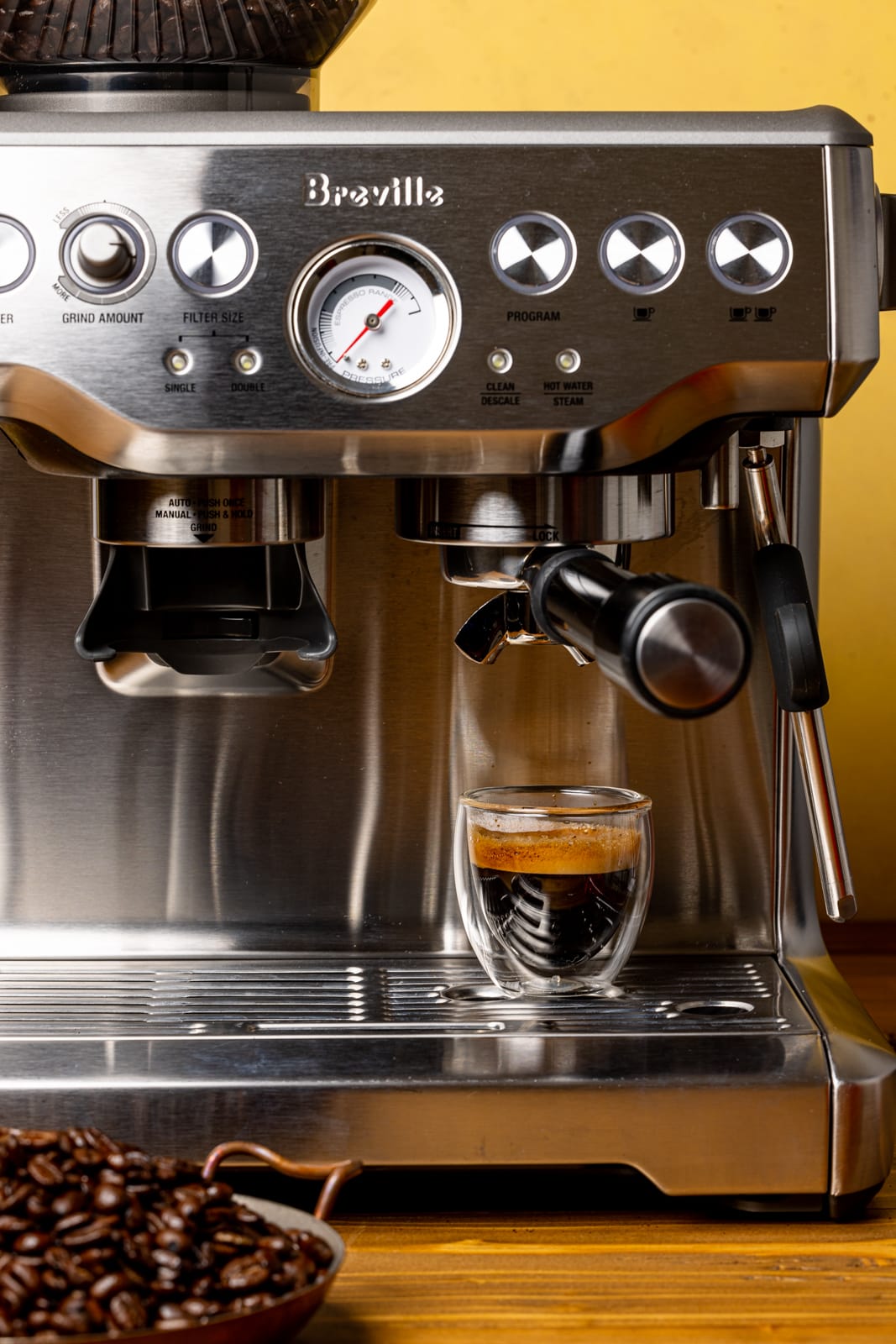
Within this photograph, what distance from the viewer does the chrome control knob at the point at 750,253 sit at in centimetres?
56

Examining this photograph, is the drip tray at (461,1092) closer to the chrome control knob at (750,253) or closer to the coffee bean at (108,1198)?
the coffee bean at (108,1198)

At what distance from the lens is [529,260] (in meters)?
0.56

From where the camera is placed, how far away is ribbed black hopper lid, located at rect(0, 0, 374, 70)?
64 centimetres

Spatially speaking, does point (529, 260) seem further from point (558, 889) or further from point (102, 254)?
point (558, 889)

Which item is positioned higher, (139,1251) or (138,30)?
(138,30)

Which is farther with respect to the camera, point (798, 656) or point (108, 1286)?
point (798, 656)

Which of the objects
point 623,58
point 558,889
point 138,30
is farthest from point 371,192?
point 623,58

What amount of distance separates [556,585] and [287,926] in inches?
11.2

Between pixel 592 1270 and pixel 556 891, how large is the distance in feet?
0.52

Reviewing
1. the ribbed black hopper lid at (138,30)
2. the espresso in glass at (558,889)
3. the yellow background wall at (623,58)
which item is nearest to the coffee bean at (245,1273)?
the espresso in glass at (558,889)

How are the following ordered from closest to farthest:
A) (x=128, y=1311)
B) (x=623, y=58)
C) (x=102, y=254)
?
(x=128, y=1311), (x=102, y=254), (x=623, y=58)

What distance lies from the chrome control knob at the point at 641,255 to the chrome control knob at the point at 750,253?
14mm

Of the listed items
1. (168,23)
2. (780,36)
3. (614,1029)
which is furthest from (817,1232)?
(780,36)

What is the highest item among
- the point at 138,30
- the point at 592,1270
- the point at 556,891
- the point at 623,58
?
the point at 623,58
